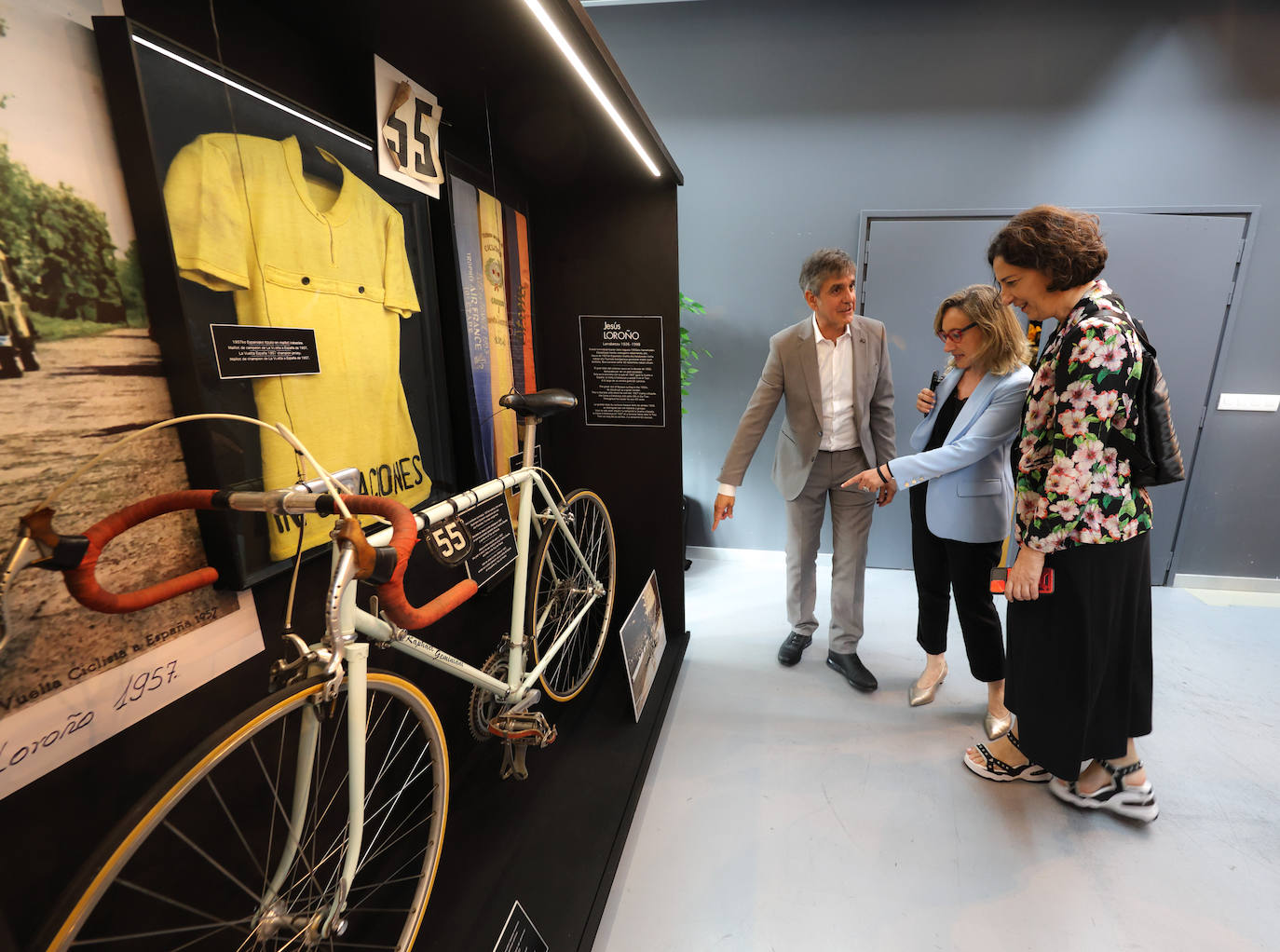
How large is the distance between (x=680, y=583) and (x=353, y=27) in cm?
205

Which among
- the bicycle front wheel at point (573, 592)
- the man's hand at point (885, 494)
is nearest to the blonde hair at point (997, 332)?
the man's hand at point (885, 494)

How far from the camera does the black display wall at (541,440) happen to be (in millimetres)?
777

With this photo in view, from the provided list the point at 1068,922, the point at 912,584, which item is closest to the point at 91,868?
the point at 1068,922

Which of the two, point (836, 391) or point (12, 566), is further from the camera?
point (836, 391)

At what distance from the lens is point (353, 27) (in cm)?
103

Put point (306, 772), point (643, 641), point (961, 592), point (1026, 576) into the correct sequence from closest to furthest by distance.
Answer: point (306, 772), point (1026, 576), point (961, 592), point (643, 641)

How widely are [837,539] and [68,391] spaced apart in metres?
2.31

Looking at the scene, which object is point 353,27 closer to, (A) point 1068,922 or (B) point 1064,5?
(A) point 1068,922

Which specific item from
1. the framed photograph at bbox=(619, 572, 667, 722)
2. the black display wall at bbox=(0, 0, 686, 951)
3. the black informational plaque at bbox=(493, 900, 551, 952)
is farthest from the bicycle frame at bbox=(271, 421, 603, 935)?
the framed photograph at bbox=(619, 572, 667, 722)

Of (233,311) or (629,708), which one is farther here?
(629,708)

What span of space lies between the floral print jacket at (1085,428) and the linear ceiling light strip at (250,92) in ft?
5.49

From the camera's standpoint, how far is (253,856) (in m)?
0.93

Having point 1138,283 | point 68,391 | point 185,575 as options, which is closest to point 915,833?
point 185,575

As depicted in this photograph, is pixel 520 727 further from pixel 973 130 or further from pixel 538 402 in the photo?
pixel 973 130
